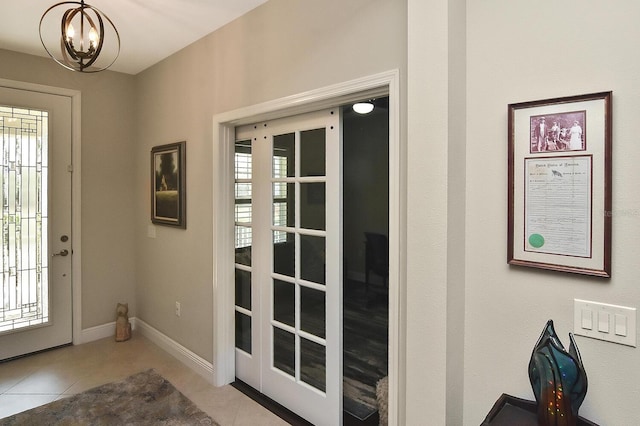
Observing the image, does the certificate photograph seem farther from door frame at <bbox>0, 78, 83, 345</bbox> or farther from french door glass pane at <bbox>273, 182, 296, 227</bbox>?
door frame at <bbox>0, 78, 83, 345</bbox>

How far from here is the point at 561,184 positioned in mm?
1271

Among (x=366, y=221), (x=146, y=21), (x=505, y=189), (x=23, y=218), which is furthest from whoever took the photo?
(x=366, y=221)

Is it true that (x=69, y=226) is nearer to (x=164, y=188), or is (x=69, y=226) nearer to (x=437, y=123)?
(x=164, y=188)

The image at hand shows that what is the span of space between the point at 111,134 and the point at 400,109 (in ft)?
10.6

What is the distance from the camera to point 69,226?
344cm

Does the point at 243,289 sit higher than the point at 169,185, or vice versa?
the point at 169,185

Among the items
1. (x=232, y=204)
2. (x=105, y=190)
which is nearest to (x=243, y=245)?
(x=232, y=204)

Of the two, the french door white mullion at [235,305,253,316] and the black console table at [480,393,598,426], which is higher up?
the black console table at [480,393,598,426]

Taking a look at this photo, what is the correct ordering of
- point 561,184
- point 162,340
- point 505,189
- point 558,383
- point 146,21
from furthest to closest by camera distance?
point 162,340, point 146,21, point 505,189, point 561,184, point 558,383

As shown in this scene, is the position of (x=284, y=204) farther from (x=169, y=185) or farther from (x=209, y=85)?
(x=169, y=185)

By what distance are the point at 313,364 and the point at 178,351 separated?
1530mm

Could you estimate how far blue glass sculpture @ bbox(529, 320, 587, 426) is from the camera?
1112 millimetres

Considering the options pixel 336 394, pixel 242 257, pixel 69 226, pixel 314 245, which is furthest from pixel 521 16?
pixel 69 226

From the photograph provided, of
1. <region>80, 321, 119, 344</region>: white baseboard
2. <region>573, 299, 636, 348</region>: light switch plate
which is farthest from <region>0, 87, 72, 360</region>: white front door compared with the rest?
<region>573, 299, 636, 348</region>: light switch plate
